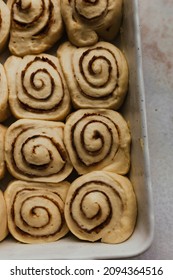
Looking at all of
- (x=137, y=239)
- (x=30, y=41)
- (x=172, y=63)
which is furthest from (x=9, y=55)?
(x=137, y=239)

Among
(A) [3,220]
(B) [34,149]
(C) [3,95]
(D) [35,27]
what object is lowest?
Answer: (A) [3,220]

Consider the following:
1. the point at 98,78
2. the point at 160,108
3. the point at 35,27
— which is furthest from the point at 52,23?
the point at 160,108

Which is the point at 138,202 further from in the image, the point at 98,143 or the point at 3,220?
the point at 3,220

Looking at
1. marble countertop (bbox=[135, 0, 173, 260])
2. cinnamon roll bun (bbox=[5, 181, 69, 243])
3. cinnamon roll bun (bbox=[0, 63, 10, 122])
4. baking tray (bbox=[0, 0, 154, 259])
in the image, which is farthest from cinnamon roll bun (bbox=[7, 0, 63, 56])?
cinnamon roll bun (bbox=[5, 181, 69, 243])

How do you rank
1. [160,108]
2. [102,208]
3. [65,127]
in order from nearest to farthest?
1. [102,208]
2. [65,127]
3. [160,108]

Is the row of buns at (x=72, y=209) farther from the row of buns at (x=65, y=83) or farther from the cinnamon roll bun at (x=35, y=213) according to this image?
the row of buns at (x=65, y=83)

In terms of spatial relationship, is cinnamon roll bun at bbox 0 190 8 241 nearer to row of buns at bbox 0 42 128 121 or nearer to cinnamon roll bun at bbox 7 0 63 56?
row of buns at bbox 0 42 128 121
